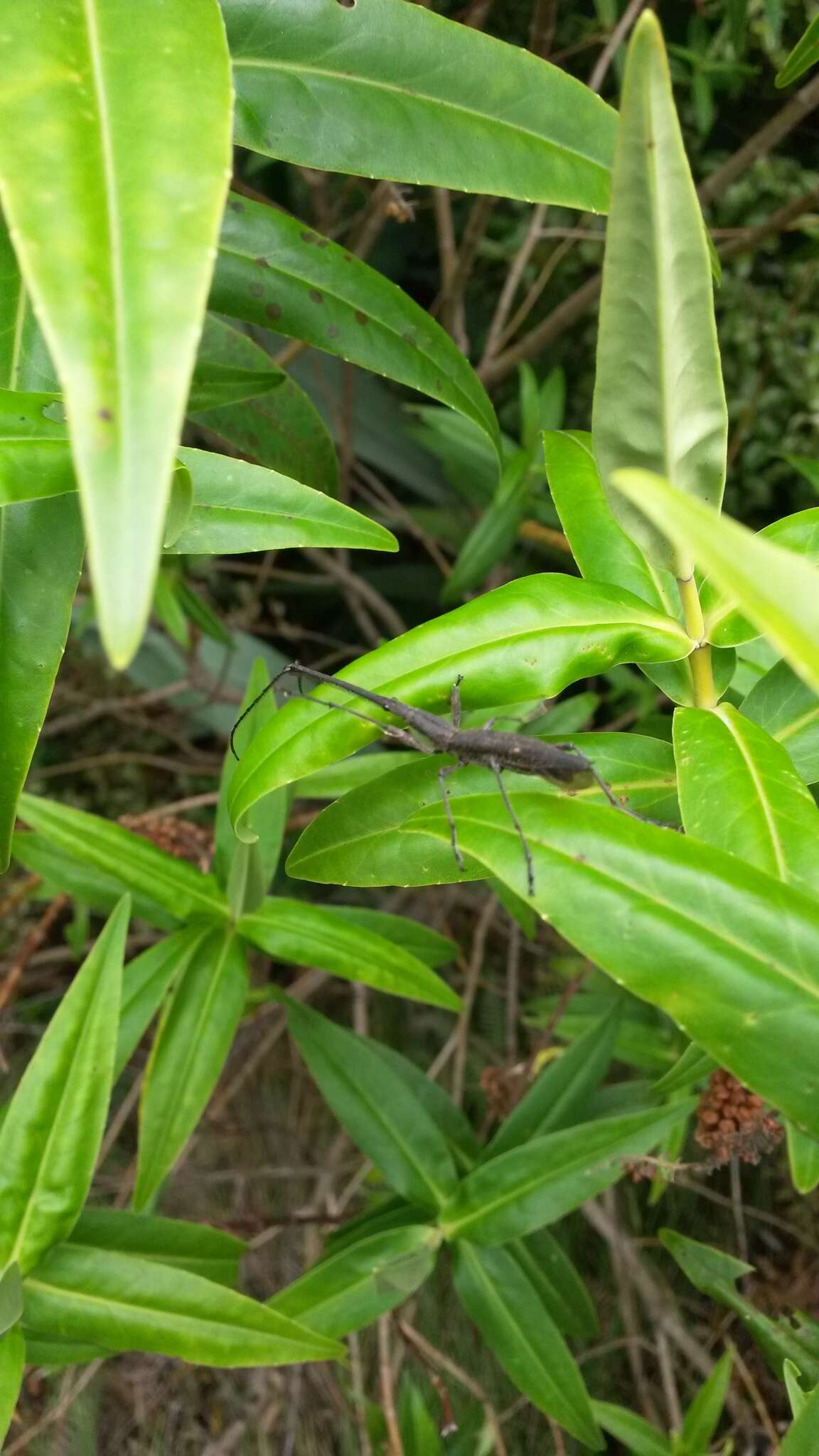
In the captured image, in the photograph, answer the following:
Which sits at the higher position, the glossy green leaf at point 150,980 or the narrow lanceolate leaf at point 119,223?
the narrow lanceolate leaf at point 119,223

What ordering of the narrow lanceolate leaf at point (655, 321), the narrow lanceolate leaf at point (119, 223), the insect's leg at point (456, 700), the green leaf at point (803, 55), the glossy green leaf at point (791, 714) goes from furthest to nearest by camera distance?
1. the green leaf at point (803, 55)
2. the glossy green leaf at point (791, 714)
3. the insect's leg at point (456, 700)
4. the narrow lanceolate leaf at point (655, 321)
5. the narrow lanceolate leaf at point (119, 223)

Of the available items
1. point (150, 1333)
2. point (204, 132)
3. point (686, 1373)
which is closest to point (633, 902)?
point (204, 132)

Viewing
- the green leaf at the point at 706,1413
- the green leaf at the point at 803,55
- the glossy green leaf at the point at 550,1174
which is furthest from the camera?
the green leaf at the point at 706,1413

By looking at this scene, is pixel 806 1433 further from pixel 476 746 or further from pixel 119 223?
pixel 119 223

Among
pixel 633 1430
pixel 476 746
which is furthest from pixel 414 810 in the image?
pixel 633 1430

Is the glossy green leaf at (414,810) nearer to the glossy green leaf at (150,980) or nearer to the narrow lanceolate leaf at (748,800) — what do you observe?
the narrow lanceolate leaf at (748,800)

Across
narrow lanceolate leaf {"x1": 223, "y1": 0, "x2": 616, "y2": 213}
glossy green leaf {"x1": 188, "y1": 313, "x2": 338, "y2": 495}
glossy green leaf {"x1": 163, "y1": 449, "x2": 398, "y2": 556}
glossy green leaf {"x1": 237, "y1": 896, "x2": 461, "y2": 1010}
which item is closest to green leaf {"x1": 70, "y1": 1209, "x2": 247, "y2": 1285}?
glossy green leaf {"x1": 237, "y1": 896, "x2": 461, "y2": 1010}

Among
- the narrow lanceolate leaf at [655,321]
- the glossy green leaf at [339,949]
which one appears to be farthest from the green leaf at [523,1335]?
the narrow lanceolate leaf at [655,321]
